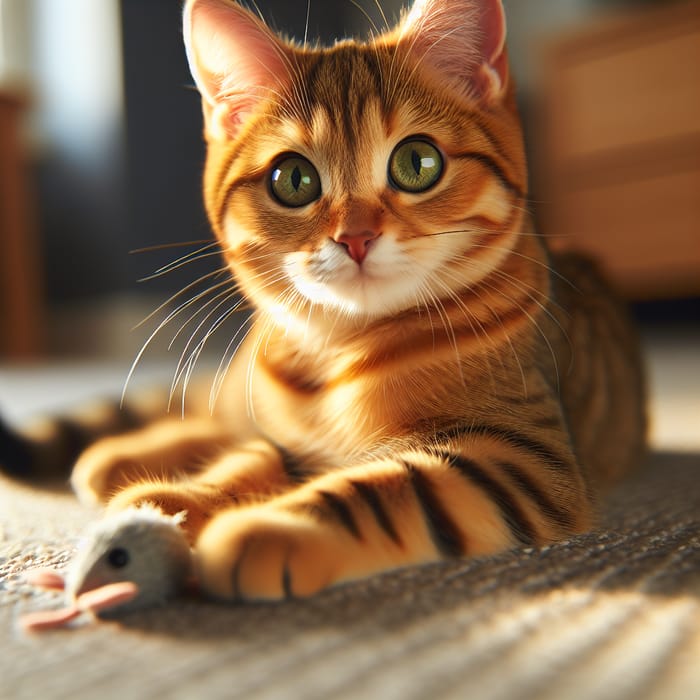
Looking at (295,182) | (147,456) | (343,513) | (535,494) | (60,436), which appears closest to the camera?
(343,513)

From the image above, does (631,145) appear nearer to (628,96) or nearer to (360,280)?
(628,96)

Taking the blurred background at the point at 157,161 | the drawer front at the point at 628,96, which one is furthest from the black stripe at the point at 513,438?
the drawer front at the point at 628,96

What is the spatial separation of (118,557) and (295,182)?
42 cm

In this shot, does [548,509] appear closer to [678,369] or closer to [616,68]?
[678,369]

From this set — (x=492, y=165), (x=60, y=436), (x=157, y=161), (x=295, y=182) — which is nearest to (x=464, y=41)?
(x=492, y=165)

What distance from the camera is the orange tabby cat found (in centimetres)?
70

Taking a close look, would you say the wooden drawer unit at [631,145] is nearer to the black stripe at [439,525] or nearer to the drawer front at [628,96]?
the drawer front at [628,96]

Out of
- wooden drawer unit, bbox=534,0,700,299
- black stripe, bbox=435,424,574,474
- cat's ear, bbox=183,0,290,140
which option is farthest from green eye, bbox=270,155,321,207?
wooden drawer unit, bbox=534,0,700,299

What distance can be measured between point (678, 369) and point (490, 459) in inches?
71.9

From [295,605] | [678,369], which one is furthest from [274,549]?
[678,369]

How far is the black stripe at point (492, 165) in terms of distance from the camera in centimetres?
81

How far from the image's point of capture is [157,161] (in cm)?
Result: 334

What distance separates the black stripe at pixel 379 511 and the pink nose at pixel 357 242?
23 centimetres

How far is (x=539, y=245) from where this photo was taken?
0.93 meters
